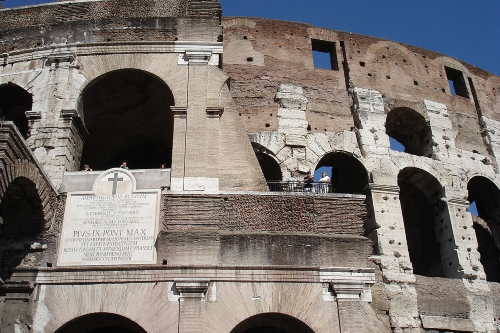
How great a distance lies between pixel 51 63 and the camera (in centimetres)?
1079

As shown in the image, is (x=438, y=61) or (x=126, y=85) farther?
(x=438, y=61)

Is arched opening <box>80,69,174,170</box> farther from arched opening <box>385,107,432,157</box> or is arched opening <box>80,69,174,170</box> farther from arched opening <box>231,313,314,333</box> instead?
arched opening <box>385,107,432,157</box>

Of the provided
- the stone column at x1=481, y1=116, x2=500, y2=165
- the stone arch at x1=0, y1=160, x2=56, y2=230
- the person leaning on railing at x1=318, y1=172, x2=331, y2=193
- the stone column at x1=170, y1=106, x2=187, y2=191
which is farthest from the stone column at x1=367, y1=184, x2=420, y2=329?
the stone arch at x1=0, y1=160, x2=56, y2=230

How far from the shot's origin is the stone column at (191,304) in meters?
8.09

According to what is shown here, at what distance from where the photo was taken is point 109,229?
29.7 feet

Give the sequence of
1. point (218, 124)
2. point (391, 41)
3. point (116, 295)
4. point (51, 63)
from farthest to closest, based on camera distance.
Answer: point (391, 41)
point (51, 63)
point (218, 124)
point (116, 295)

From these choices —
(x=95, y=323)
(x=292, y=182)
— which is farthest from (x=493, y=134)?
(x=95, y=323)

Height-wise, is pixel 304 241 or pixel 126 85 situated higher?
pixel 126 85

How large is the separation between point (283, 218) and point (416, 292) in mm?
4634

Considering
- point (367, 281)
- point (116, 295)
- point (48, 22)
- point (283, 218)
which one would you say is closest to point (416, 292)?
point (367, 281)

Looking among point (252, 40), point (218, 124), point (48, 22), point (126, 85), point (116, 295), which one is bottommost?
point (116, 295)

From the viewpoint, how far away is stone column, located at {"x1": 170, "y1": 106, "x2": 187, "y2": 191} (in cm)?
941

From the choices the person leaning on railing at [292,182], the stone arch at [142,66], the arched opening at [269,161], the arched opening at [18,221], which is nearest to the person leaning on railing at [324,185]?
the person leaning on railing at [292,182]

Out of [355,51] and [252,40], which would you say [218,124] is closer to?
[252,40]
